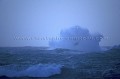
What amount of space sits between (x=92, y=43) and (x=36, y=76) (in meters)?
10.9

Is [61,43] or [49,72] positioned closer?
[49,72]

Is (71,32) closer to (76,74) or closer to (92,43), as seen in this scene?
(92,43)

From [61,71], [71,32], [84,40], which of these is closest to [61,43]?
[84,40]

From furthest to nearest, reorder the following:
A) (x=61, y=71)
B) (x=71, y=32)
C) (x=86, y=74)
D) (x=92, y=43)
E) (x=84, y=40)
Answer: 1. (x=84, y=40)
2. (x=92, y=43)
3. (x=71, y=32)
4. (x=61, y=71)
5. (x=86, y=74)

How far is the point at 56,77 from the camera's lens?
6992 millimetres

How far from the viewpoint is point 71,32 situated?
15.5 m

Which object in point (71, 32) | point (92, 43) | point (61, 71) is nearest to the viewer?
point (61, 71)

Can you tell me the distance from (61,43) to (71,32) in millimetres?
3502

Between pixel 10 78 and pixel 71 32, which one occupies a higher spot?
pixel 71 32

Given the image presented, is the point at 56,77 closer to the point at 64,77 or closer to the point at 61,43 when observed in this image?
the point at 64,77

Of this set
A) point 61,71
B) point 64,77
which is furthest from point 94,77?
point 61,71

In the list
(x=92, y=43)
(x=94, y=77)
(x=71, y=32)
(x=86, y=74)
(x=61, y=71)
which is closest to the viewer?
(x=94, y=77)

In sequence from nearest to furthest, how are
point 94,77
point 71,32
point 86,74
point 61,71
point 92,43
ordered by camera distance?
point 94,77, point 86,74, point 61,71, point 71,32, point 92,43

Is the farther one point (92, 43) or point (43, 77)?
point (92, 43)
